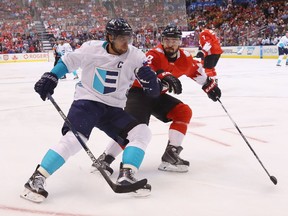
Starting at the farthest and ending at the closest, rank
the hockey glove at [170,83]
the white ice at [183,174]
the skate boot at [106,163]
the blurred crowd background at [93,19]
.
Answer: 1. the blurred crowd background at [93,19]
2. the skate boot at [106,163]
3. the hockey glove at [170,83]
4. the white ice at [183,174]

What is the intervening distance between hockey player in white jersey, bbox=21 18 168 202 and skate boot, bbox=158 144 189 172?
50 cm

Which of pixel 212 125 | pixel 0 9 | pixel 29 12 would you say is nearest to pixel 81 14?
pixel 29 12

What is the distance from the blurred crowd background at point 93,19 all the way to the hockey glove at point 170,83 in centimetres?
1782

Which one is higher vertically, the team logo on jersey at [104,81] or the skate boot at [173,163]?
the team logo on jersey at [104,81]

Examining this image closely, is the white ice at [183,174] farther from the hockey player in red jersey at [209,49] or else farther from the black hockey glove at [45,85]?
the hockey player in red jersey at [209,49]

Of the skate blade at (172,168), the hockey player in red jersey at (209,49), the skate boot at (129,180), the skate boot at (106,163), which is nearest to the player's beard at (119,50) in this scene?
the skate boot at (129,180)

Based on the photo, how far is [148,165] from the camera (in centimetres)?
318

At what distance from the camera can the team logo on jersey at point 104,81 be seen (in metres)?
2.58

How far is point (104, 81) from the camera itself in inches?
102

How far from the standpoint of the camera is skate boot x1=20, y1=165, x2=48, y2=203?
7.69ft

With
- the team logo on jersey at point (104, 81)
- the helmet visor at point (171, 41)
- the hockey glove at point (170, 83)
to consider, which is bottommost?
the hockey glove at point (170, 83)

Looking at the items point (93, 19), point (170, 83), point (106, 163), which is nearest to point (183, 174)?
point (106, 163)

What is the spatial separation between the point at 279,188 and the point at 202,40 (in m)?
→ 6.34

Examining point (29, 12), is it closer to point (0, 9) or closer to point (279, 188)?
point (0, 9)
